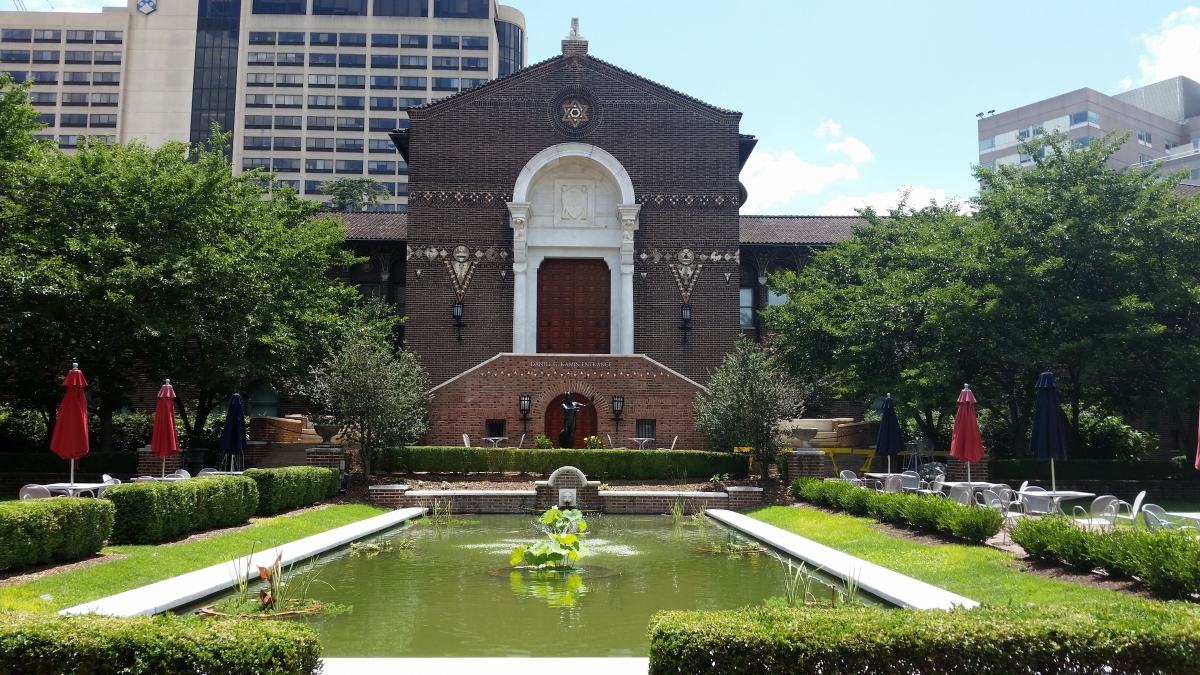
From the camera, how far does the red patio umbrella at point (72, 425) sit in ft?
47.7

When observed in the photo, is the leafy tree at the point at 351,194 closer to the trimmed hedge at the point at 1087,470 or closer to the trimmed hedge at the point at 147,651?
the trimmed hedge at the point at 1087,470

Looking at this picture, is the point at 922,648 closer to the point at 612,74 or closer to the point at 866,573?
the point at 866,573

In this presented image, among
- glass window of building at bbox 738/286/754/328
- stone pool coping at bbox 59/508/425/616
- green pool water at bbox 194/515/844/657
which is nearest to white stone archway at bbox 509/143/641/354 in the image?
glass window of building at bbox 738/286/754/328

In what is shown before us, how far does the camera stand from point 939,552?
1296 centimetres

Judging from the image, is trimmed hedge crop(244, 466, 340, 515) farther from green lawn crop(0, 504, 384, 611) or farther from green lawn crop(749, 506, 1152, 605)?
green lawn crop(749, 506, 1152, 605)

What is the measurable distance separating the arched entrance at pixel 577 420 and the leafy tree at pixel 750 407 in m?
5.61

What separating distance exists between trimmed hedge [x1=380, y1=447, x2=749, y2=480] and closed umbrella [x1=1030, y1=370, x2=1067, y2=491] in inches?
367

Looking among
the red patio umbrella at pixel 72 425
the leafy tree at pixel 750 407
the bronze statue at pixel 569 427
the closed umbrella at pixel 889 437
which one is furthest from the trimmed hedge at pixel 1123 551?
the bronze statue at pixel 569 427

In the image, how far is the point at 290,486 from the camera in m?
19.0

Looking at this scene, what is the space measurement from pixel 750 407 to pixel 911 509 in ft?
26.3

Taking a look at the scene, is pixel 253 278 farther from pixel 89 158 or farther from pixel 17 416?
pixel 17 416

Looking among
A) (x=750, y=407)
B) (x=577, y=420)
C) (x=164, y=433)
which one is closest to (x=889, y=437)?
(x=750, y=407)

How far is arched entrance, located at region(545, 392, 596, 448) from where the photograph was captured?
2884 centimetres

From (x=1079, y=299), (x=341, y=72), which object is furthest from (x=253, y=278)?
(x=341, y=72)
